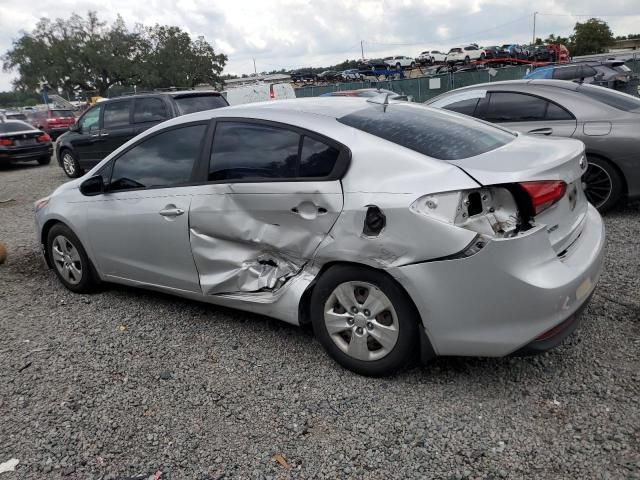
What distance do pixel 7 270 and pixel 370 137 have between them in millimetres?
4524

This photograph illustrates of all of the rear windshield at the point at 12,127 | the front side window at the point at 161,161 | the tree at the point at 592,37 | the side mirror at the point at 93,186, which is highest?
the front side window at the point at 161,161

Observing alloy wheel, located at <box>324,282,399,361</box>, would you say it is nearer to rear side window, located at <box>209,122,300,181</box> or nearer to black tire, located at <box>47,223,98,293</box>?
rear side window, located at <box>209,122,300,181</box>

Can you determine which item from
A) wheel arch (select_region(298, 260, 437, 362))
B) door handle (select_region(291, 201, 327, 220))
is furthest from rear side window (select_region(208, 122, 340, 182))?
wheel arch (select_region(298, 260, 437, 362))

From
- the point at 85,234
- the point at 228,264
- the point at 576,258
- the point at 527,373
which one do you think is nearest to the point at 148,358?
the point at 228,264

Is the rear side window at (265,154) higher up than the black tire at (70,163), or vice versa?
the rear side window at (265,154)

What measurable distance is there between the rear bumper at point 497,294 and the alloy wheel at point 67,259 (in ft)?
10.2

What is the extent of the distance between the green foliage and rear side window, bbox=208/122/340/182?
5668 centimetres

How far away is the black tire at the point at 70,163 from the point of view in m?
12.2

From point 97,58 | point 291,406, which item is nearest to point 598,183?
Result: point 291,406

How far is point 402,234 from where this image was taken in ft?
8.83

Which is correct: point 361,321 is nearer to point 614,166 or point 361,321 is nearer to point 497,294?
point 497,294

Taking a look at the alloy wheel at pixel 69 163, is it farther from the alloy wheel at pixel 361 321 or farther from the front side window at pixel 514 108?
the alloy wheel at pixel 361 321

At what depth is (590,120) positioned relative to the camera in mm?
5641

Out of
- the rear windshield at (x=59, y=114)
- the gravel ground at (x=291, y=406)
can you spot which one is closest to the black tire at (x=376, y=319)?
the gravel ground at (x=291, y=406)
